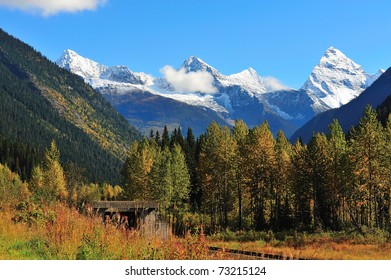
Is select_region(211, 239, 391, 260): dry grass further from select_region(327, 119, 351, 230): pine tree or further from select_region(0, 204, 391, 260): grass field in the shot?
select_region(327, 119, 351, 230): pine tree

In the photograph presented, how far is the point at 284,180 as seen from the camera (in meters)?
55.4

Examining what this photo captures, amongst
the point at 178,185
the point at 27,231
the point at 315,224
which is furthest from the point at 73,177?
the point at 27,231

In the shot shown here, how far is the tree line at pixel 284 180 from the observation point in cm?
4748

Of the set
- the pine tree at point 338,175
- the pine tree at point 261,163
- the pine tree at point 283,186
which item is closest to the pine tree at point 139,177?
the pine tree at point 261,163

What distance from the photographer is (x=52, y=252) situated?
10125 millimetres

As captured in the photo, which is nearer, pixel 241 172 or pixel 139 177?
pixel 241 172

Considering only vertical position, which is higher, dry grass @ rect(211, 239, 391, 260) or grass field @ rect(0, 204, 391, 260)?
grass field @ rect(0, 204, 391, 260)

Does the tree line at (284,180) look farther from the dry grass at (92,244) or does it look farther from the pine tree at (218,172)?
the dry grass at (92,244)

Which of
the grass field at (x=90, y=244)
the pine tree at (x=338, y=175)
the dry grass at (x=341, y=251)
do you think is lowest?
the dry grass at (x=341, y=251)

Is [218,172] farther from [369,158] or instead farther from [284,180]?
[369,158]

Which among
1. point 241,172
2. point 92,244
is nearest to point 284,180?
point 241,172

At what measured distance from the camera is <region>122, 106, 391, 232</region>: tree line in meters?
47.5

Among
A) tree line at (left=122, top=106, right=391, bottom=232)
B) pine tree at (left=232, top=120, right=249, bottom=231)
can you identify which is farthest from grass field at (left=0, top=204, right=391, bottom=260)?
pine tree at (left=232, top=120, right=249, bottom=231)
